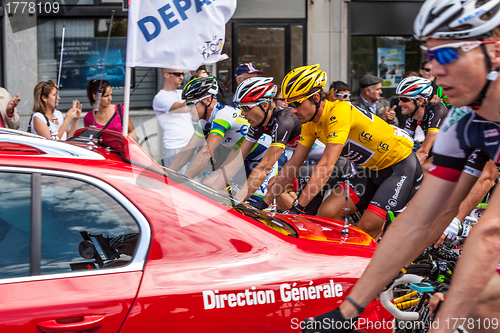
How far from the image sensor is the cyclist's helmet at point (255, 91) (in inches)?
192

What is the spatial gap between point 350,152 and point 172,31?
6.35 ft

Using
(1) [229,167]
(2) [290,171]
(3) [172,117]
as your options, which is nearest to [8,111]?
(3) [172,117]

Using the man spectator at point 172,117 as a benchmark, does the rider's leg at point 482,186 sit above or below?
below

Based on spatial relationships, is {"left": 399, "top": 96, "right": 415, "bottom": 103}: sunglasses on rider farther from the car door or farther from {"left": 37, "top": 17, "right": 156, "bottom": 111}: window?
{"left": 37, "top": 17, "right": 156, "bottom": 111}: window

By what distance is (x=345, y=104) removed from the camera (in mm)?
4504

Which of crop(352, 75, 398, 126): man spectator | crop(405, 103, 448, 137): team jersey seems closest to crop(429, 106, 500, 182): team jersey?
crop(405, 103, 448, 137): team jersey

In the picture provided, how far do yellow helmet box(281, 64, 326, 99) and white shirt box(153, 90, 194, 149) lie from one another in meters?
2.11

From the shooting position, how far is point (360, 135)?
459 cm

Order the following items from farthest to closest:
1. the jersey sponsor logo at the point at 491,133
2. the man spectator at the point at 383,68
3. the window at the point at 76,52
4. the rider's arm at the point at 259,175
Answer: the man spectator at the point at 383,68 → the window at the point at 76,52 → the rider's arm at the point at 259,175 → the jersey sponsor logo at the point at 491,133

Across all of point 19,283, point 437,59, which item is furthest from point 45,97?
point 437,59

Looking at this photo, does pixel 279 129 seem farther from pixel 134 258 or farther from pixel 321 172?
pixel 134 258

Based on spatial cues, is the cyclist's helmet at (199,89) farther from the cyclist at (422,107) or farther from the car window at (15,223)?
the car window at (15,223)

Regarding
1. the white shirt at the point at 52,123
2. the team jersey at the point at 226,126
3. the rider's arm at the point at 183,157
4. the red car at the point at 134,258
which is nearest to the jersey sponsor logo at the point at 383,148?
the team jersey at the point at 226,126

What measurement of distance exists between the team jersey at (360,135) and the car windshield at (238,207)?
61.7 inches
